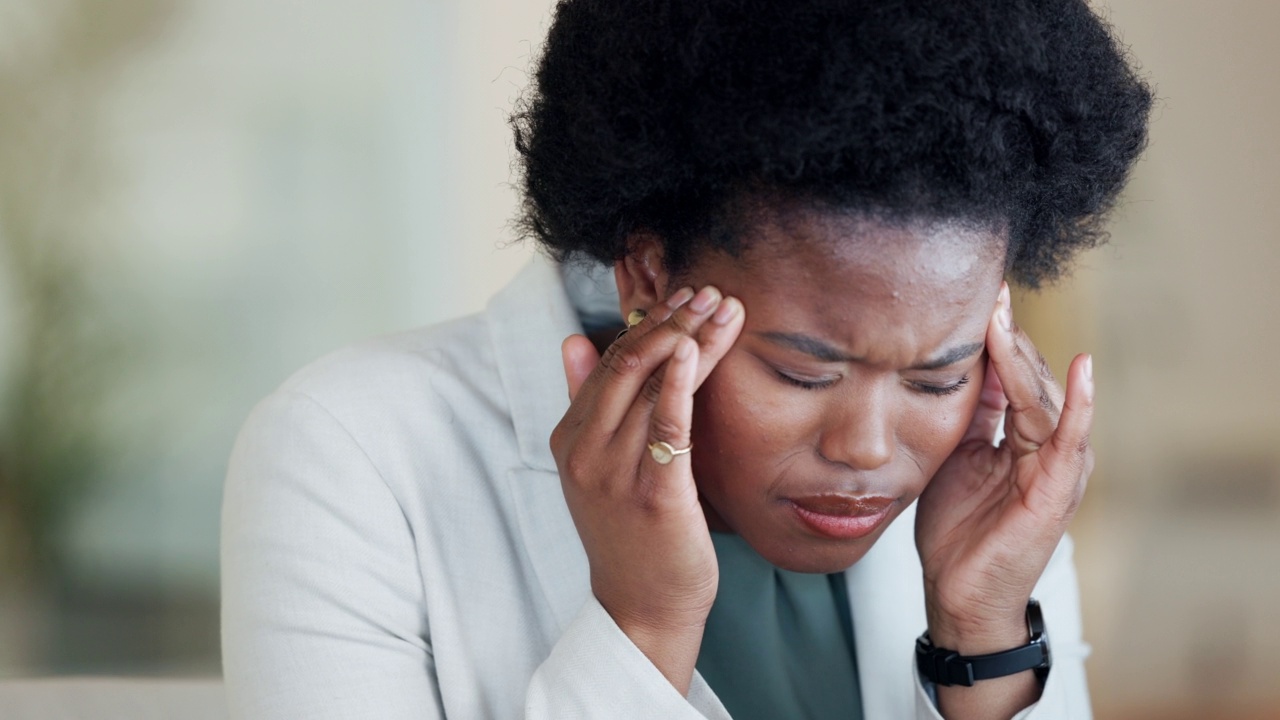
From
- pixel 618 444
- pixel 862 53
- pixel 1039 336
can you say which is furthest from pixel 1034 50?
pixel 1039 336

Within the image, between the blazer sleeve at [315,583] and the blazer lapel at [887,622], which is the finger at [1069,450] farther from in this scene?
the blazer sleeve at [315,583]

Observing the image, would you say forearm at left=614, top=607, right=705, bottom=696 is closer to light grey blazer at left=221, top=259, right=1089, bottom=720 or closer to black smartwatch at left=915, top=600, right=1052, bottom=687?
light grey blazer at left=221, top=259, right=1089, bottom=720

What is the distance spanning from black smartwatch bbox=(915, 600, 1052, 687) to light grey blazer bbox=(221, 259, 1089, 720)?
0.09 feet

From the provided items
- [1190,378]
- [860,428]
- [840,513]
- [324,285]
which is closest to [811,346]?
[860,428]

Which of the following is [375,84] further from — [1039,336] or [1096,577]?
[1096,577]

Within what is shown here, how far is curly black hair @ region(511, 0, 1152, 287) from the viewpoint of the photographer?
3.30 feet

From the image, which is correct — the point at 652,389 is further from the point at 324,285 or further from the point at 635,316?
the point at 324,285

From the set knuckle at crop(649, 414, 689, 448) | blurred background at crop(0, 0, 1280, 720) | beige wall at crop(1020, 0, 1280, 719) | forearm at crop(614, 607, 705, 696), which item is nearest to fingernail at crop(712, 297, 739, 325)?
knuckle at crop(649, 414, 689, 448)

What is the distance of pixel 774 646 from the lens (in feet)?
4.84

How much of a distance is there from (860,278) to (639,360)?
221mm

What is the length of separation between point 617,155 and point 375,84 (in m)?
2.08

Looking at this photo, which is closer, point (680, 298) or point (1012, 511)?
point (680, 298)

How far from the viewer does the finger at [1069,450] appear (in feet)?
4.25

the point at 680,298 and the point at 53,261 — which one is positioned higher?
the point at 53,261
